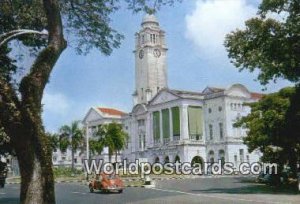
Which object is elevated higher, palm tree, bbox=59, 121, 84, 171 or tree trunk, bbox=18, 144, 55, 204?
palm tree, bbox=59, 121, 84, 171

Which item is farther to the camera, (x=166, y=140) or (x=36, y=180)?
(x=166, y=140)

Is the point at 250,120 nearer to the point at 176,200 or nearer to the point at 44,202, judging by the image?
the point at 176,200

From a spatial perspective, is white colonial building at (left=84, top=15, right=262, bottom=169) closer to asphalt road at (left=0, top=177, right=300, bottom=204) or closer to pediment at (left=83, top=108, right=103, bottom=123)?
pediment at (left=83, top=108, right=103, bottom=123)

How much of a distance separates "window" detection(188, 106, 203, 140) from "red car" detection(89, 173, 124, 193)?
2179 inches

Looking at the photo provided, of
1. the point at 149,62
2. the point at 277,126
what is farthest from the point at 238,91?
the point at 277,126

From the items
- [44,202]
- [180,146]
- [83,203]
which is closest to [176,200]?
[83,203]

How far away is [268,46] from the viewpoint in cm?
2825

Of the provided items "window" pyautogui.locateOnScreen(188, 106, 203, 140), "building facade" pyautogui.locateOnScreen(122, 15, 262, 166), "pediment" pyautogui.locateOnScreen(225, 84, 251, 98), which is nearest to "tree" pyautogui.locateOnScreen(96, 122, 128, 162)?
"building facade" pyautogui.locateOnScreen(122, 15, 262, 166)

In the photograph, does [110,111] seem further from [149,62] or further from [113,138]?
[113,138]

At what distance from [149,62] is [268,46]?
79.1 metres

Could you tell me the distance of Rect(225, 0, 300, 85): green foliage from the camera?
88.9 feet

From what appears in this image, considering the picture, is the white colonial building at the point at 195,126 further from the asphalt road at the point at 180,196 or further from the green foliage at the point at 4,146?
the green foliage at the point at 4,146

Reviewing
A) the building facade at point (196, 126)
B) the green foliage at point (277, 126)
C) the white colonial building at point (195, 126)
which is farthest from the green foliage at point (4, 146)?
the building facade at point (196, 126)

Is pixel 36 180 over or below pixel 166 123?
below
